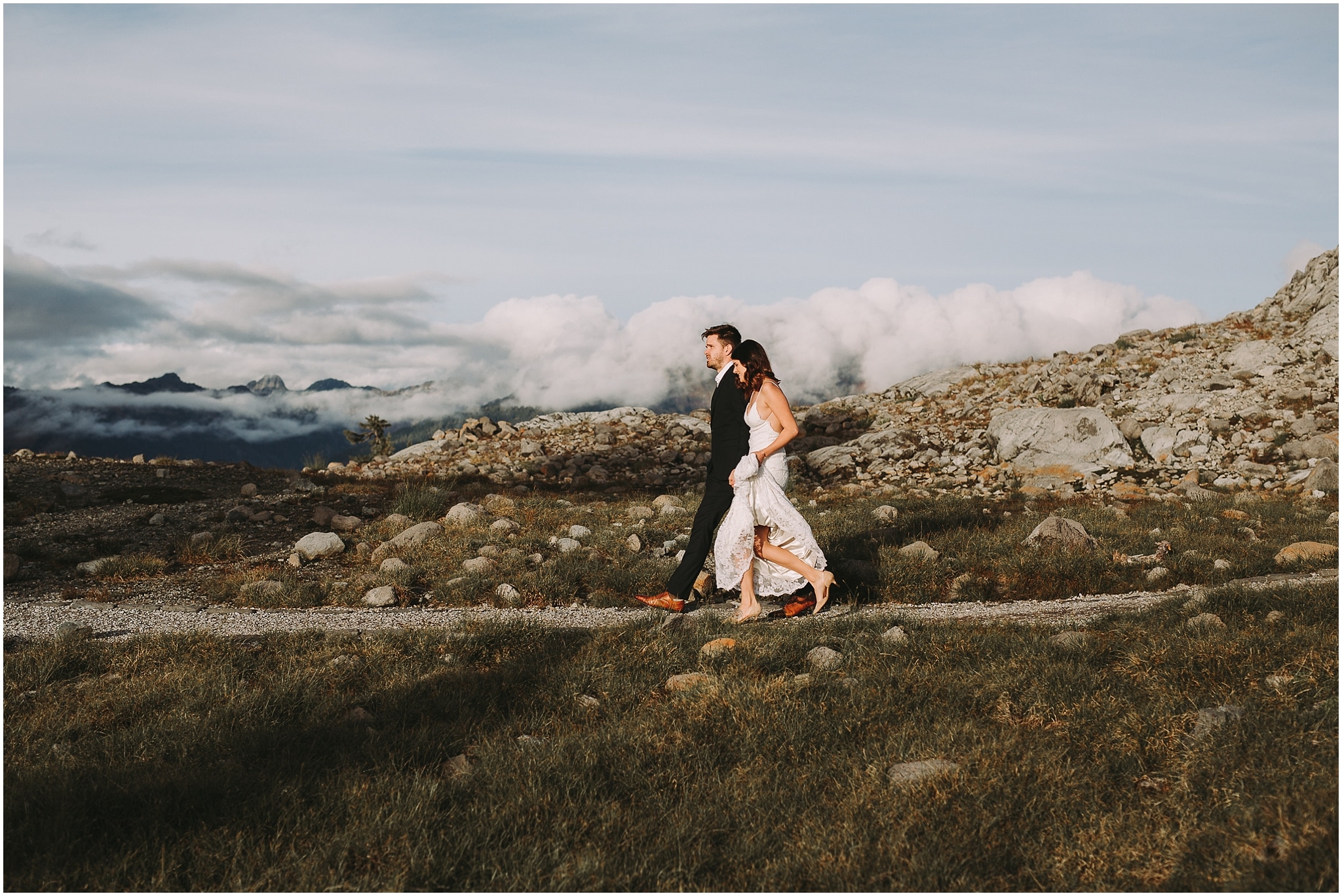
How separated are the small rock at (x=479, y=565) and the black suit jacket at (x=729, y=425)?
3.26 meters

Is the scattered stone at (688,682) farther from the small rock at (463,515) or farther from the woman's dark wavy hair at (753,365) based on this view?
the small rock at (463,515)

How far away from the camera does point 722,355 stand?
8016 mm

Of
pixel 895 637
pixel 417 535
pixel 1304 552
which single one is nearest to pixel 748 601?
pixel 895 637

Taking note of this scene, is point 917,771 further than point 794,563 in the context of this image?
No

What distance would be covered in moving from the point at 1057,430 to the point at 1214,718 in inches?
653

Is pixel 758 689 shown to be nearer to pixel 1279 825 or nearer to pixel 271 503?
pixel 1279 825

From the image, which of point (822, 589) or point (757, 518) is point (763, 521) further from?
point (822, 589)

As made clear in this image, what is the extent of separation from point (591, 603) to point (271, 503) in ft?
27.1

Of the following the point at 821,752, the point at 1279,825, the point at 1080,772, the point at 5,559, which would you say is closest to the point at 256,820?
the point at 821,752

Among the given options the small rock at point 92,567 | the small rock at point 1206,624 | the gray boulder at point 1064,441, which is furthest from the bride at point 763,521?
the gray boulder at point 1064,441

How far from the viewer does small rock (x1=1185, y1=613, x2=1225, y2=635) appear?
6.17 metres

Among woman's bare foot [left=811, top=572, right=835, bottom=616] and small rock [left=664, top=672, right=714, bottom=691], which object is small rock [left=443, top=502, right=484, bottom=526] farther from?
small rock [left=664, top=672, right=714, bottom=691]

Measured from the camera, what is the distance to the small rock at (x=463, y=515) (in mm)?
12148

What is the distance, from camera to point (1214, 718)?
176 inches
